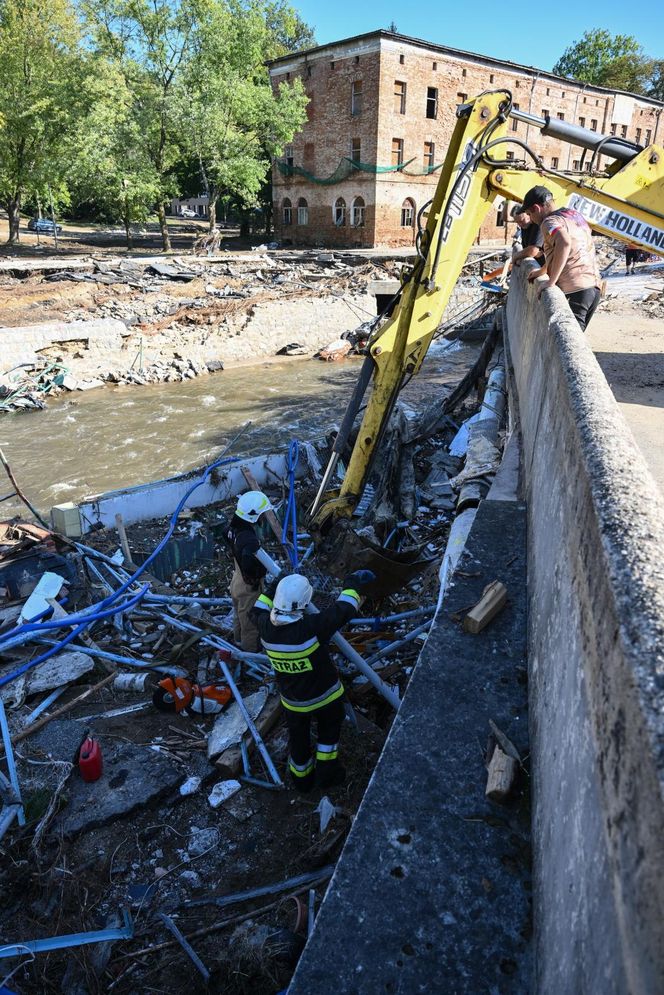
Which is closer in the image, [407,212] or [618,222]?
[618,222]

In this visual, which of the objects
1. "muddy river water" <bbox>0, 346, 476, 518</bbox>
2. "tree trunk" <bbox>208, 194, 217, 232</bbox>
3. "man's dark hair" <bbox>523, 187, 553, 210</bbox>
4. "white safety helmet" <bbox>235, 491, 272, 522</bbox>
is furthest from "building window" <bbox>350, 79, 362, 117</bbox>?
"white safety helmet" <bbox>235, 491, 272, 522</bbox>

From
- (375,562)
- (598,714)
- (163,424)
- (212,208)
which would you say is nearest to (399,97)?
(212,208)

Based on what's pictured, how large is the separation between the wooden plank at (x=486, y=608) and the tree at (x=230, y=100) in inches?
1117

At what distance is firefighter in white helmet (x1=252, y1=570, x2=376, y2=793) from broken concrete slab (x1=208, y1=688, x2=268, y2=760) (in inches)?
22.2

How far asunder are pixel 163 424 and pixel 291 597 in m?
11.4

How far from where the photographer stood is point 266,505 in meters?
5.30

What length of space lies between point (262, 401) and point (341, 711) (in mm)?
12773

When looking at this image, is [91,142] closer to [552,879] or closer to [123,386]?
[123,386]

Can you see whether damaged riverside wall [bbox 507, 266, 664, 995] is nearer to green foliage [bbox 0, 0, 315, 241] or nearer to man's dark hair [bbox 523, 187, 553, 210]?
man's dark hair [bbox 523, 187, 553, 210]

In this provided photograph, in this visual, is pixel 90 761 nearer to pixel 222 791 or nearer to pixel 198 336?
pixel 222 791

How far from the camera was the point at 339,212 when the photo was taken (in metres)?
35.3

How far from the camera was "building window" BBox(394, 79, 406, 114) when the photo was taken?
106ft

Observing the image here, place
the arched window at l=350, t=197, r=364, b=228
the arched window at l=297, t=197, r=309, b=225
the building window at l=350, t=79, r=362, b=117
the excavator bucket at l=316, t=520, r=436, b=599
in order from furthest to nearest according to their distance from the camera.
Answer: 1. the arched window at l=297, t=197, r=309, b=225
2. the arched window at l=350, t=197, r=364, b=228
3. the building window at l=350, t=79, r=362, b=117
4. the excavator bucket at l=316, t=520, r=436, b=599

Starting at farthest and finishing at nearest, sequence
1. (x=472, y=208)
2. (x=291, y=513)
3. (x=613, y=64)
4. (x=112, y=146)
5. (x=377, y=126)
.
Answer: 1. (x=613, y=64)
2. (x=377, y=126)
3. (x=112, y=146)
4. (x=291, y=513)
5. (x=472, y=208)
